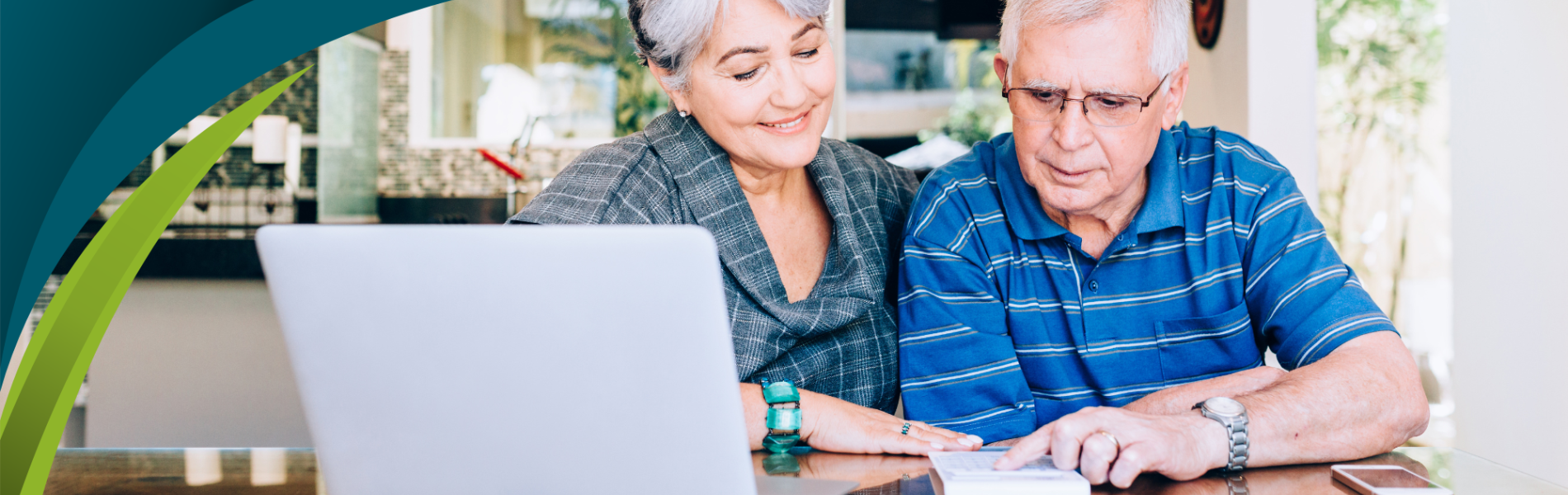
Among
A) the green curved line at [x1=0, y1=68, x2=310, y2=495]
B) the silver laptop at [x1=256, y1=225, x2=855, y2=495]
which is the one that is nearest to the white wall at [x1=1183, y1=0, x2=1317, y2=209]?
the silver laptop at [x1=256, y1=225, x2=855, y2=495]

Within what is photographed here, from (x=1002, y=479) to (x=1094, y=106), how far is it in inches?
24.0

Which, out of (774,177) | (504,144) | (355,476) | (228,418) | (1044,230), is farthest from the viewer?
(504,144)

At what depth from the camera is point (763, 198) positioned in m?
1.53

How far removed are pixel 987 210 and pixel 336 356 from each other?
100 centimetres

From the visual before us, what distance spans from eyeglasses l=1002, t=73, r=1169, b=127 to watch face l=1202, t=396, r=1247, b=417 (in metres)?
0.42

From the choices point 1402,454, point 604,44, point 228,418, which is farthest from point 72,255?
point 1402,454

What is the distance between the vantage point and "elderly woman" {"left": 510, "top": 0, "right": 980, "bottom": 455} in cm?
130

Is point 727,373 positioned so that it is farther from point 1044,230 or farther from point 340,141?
point 340,141

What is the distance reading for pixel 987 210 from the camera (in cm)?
143

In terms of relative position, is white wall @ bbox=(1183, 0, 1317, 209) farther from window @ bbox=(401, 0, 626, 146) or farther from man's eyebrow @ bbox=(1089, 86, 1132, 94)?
window @ bbox=(401, 0, 626, 146)

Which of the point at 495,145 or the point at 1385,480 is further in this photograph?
the point at 495,145

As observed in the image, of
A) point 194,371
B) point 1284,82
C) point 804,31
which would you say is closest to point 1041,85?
point 804,31

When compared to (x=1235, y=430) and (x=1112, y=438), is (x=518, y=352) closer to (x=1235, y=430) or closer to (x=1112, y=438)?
(x=1112, y=438)
